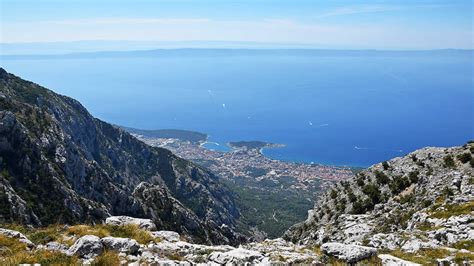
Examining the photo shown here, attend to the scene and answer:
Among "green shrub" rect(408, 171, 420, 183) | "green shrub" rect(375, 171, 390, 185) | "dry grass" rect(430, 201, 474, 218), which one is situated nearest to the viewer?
"dry grass" rect(430, 201, 474, 218)

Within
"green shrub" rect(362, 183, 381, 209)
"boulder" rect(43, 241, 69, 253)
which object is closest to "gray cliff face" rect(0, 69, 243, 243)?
"boulder" rect(43, 241, 69, 253)


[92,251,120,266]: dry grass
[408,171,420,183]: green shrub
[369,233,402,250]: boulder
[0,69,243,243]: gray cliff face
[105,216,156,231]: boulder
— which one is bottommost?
[0,69,243,243]: gray cliff face

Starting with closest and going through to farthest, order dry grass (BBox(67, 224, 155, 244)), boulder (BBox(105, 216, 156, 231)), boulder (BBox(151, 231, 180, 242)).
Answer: dry grass (BBox(67, 224, 155, 244)), boulder (BBox(151, 231, 180, 242)), boulder (BBox(105, 216, 156, 231))

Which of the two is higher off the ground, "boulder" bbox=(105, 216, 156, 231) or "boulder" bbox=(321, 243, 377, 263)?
"boulder" bbox=(321, 243, 377, 263)

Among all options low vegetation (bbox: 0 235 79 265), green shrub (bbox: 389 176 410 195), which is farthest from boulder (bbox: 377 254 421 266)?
green shrub (bbox: 389 176 410 195)

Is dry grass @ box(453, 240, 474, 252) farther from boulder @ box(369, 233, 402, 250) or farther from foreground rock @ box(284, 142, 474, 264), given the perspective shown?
boulder @ box(369, 233, 402, 250)

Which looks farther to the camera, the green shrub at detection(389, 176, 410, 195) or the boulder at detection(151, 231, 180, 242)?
the green shrub at detection(389, 176, 410, 195)

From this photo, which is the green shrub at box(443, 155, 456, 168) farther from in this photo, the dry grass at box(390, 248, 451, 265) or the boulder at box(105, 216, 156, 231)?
the boulder at box(105, 216, 156, 231)
